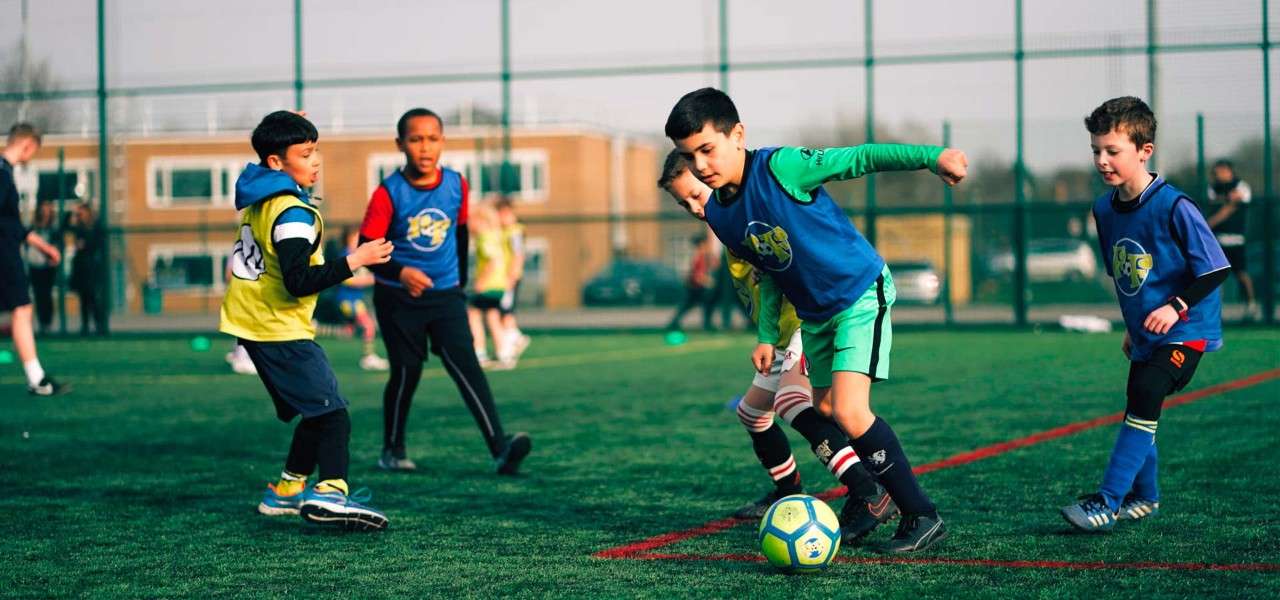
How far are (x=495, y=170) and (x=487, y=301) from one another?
Answer: 843 centimetres

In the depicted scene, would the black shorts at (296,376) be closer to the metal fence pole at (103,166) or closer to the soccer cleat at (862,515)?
the soccer cleat at (862,515)

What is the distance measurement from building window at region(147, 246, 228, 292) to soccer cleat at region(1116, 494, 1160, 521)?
24327 millimetres

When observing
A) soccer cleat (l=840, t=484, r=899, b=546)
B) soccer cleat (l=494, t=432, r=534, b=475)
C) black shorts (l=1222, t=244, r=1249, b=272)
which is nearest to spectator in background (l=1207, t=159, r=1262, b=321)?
black shorts (l=1222, t=244, r=1249, b=272)

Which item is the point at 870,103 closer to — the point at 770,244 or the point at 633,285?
the point at 633,285

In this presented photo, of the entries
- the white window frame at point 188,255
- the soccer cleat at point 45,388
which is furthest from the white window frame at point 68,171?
the soccer cleat at point 45,388

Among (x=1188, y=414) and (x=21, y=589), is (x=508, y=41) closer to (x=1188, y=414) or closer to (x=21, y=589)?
(x=1188, y=414)

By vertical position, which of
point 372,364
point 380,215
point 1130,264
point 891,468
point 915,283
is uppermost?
point 380,215

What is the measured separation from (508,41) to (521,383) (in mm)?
9587

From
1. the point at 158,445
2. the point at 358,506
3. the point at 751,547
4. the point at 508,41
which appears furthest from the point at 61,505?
the point at 508,41

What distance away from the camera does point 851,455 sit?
18.6 feet

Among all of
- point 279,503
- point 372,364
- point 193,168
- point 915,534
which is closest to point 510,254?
point 372,364

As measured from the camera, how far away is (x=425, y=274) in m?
7.79

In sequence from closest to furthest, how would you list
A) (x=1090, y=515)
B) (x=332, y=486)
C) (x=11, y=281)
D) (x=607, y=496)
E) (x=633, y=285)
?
1. (x=1090, y=515)
2. (x=332, y=486)
3. (x=607, y=496)
4. (x=11, y=281)
5. (x=633, y=285)

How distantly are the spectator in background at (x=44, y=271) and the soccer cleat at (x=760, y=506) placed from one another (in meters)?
16.6
